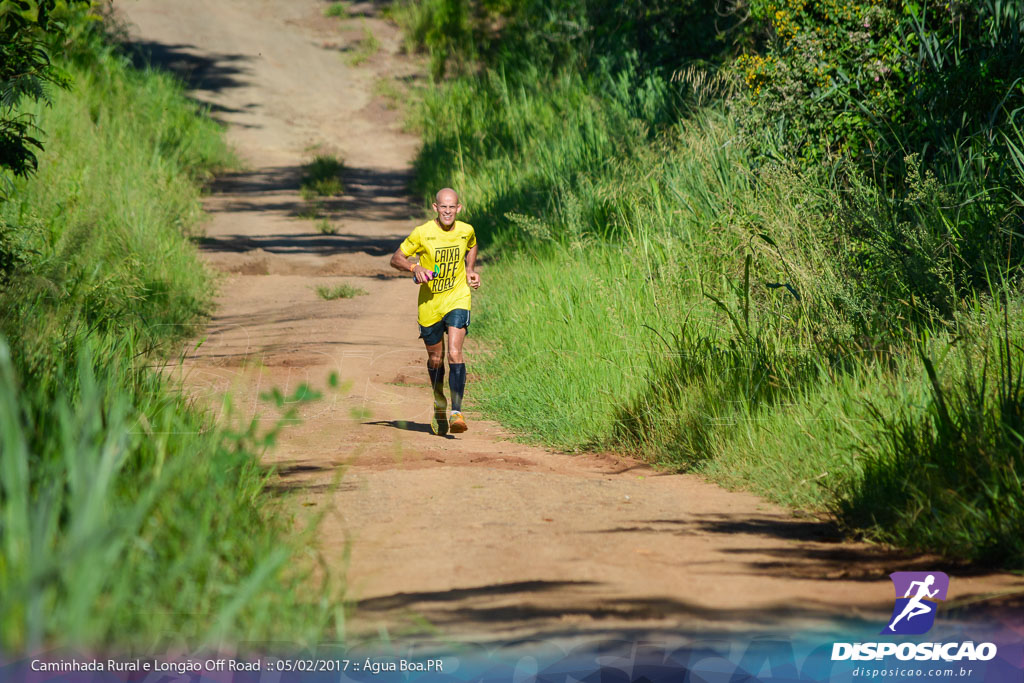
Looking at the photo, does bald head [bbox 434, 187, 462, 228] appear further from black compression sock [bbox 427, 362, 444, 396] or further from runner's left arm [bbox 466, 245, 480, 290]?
black compression sock [bbox 427, 362, 444, 396]

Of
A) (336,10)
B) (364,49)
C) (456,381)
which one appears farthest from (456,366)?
(336,10)

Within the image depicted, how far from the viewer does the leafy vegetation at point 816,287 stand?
4.26 m

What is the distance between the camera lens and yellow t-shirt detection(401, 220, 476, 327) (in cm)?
664

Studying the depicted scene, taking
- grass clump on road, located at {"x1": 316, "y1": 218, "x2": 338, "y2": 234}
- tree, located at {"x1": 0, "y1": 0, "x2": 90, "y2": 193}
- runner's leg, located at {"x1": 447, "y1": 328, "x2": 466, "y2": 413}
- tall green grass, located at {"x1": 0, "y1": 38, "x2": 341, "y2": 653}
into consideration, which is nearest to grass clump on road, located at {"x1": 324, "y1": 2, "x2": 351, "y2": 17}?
grass clump on road, located at {"x1": 316, "y1": 218, "x2": 338, "y2": 234}

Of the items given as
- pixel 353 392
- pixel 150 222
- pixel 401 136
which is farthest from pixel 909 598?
pixel 401 136

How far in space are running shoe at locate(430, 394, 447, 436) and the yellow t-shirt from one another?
0.57 meters

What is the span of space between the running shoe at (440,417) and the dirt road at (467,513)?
Answer: 12 centimetres

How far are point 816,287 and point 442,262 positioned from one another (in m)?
2.38

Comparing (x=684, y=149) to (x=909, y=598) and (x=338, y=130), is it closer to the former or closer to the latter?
(x=909, y=598)

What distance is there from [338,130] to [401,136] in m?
1.44

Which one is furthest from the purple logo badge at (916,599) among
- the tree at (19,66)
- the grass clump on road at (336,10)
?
the grass clump on road at (336,10)

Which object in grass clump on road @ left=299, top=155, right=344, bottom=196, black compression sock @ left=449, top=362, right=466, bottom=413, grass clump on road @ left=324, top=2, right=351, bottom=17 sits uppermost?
grass clump on road @ left=324, top=2, right=351, bottom=17

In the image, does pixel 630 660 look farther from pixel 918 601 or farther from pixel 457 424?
pixel 457 424

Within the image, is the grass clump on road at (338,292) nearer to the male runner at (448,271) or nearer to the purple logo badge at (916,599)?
the male runner at (448,271)
